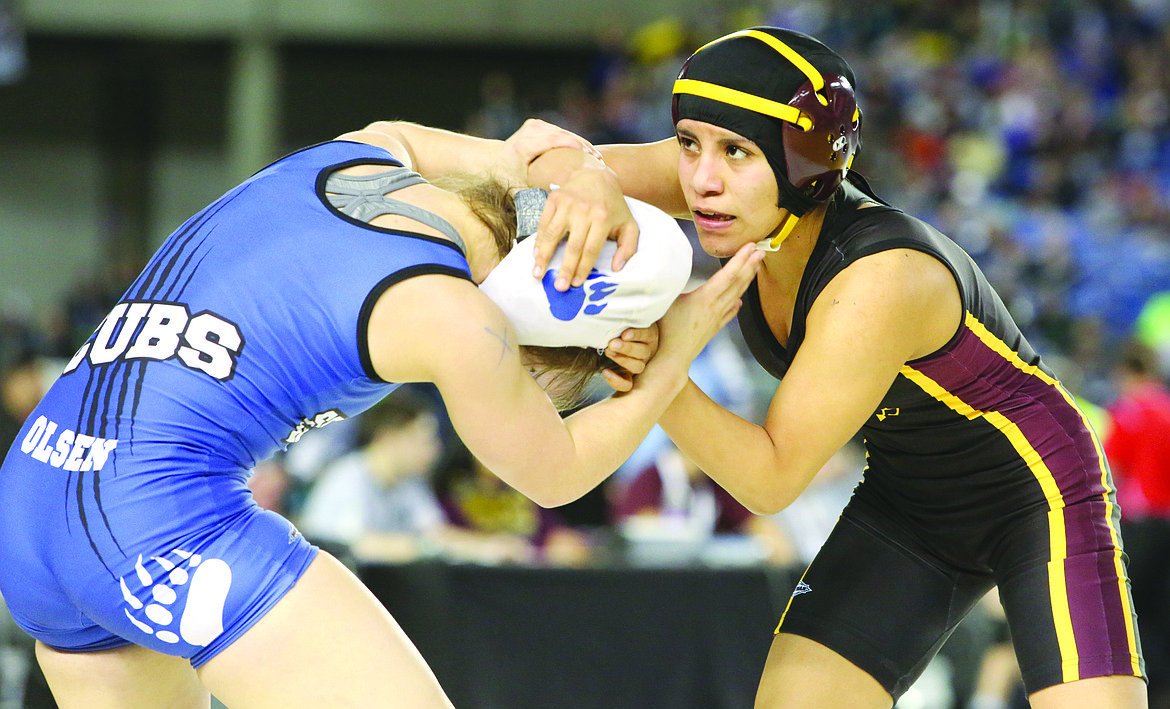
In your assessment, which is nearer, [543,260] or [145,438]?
[145,438]

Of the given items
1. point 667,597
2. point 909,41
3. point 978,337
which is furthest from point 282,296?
point 909,41

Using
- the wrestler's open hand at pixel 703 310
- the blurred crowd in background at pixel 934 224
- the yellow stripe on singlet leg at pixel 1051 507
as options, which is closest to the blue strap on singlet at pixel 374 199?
the wrestler's open hand at pixel 703 310

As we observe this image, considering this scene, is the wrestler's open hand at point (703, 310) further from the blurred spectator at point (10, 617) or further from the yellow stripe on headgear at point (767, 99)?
the blurred spectator at point (10, 617)

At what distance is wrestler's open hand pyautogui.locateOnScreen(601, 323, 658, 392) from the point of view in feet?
7.64

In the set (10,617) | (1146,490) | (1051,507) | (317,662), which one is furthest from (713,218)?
(1146,490)

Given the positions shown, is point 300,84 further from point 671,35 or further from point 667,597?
point 667,597

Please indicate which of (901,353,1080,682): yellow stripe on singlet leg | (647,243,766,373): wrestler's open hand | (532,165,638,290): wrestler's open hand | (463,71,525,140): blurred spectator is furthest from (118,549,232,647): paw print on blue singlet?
(463,71,525,140): blurred spectator

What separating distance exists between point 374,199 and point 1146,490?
710 centimetres

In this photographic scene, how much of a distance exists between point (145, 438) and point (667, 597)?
13.3 ft

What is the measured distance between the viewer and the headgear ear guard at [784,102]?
2.62 metres

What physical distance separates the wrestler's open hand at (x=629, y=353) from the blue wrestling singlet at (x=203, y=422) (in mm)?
397

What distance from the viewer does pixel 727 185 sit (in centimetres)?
271

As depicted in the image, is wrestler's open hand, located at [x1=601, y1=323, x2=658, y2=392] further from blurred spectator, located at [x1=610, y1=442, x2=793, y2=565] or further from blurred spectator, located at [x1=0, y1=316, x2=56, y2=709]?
blurred spectator, located at [x1=610, y1=442, x2=793, y2=565]

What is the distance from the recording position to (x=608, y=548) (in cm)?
624
